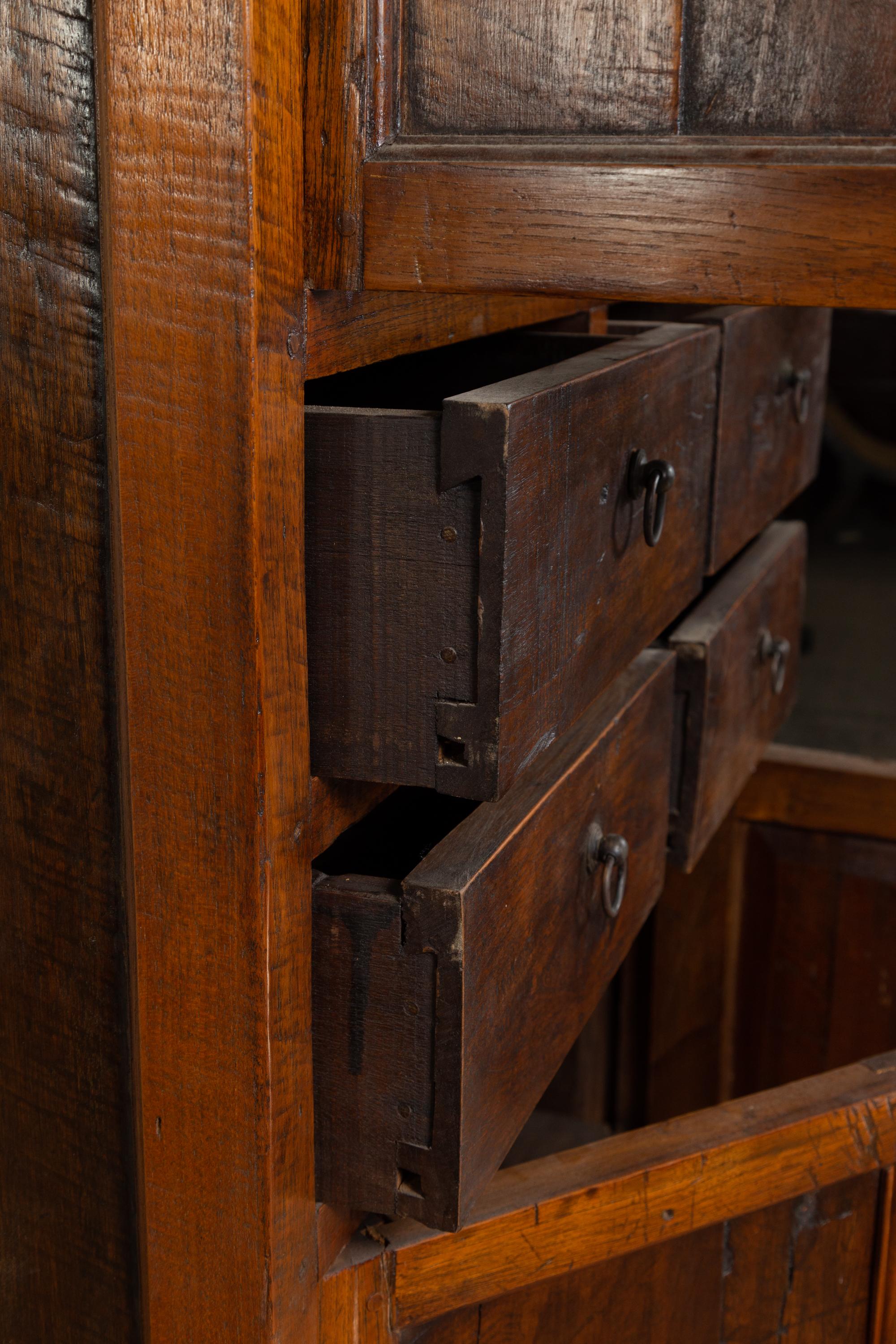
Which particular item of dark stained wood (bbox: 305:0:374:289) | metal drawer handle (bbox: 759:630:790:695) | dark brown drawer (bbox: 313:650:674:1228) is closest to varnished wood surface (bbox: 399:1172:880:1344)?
dark brown drawer (bbox: 313:650:674:1228)

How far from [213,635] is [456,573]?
102mm

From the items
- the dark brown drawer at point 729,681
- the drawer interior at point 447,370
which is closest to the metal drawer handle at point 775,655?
the dark brown drawer at point 729,681

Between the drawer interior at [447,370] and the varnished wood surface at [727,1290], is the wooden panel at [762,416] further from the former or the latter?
the varnished wood surface at [727,1290]

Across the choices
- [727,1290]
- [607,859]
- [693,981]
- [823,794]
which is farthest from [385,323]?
[693,981]

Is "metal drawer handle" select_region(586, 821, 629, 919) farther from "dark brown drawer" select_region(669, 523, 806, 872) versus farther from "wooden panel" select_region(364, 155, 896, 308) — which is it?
"wooden panel" select_region(364, 155, 896, 308)

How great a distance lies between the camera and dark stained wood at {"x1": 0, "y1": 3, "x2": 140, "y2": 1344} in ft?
1.83

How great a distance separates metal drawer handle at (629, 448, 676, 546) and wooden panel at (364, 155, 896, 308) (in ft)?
0.52

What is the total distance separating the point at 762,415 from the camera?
1.13 metres

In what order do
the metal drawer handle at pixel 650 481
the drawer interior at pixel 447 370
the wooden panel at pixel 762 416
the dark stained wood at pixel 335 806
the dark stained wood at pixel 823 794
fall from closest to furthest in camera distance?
the dark stained wood at pixel 335 806 → the metal drawer handle at pixel 650 481 → the drawer interior at pixel 447 370 → the wooden panel at pixel 762 416 → the dark stained wood at pixel 823 794

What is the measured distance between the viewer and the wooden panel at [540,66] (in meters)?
0.58

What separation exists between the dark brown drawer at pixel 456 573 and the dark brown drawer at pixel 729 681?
33cm

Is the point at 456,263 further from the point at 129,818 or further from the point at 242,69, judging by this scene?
the point at 129,818

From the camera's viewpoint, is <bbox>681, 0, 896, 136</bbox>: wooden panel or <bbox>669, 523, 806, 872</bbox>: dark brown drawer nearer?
<bbox>681, 0, 896, 136</bbox>: wooden panel

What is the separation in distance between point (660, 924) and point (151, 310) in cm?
114
